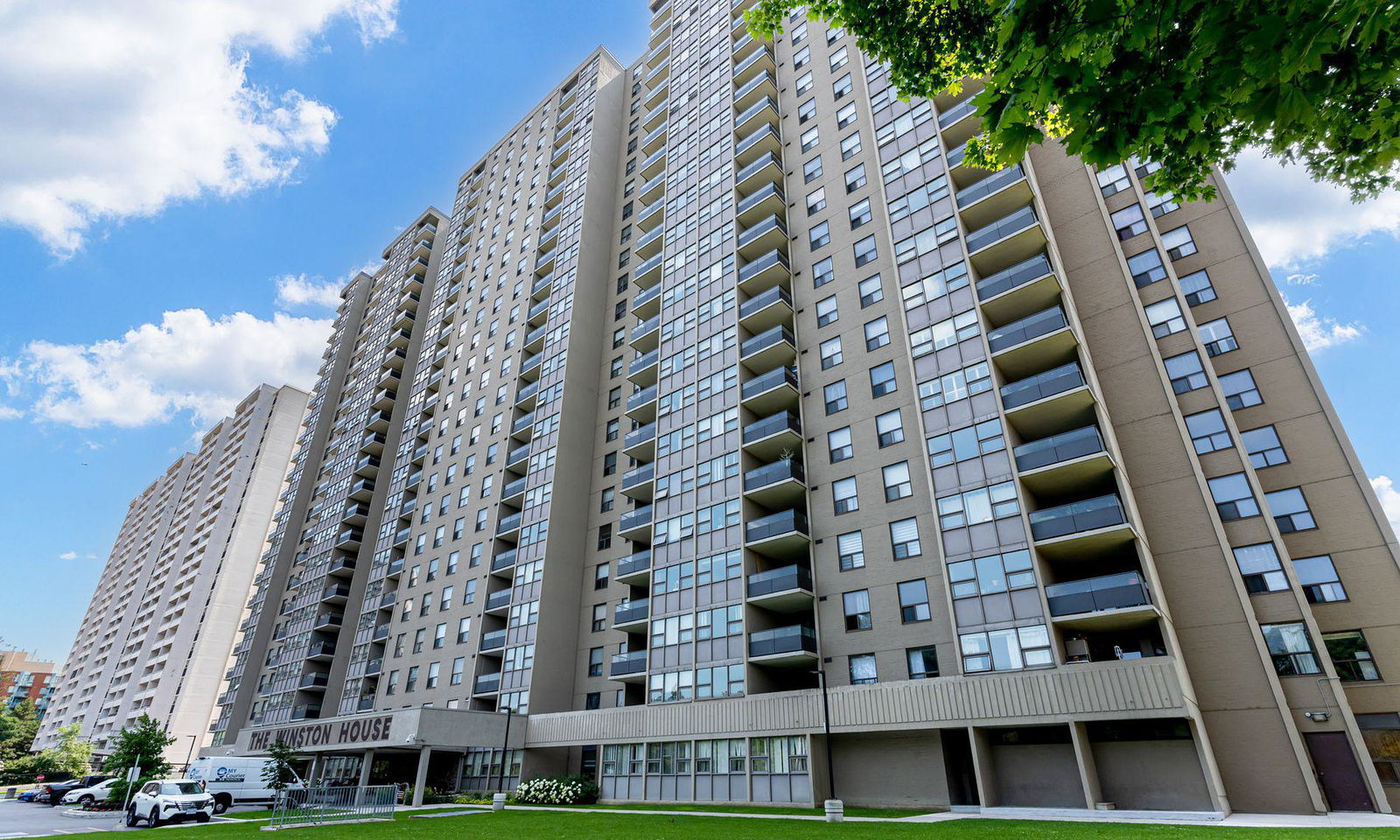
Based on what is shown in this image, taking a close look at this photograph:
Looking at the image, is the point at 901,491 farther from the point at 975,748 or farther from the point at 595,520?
the point at 595,520

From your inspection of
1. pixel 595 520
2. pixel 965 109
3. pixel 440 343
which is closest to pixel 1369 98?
pixel 965 109

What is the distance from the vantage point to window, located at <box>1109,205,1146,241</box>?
116ft

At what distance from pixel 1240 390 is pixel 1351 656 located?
1119 centimetres

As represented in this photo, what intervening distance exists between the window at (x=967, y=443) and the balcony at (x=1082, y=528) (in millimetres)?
3382

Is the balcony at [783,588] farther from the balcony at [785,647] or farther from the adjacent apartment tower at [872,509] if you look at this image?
the balcony at [785,647]

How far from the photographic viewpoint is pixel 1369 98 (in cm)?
729

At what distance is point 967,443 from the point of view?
3095cm

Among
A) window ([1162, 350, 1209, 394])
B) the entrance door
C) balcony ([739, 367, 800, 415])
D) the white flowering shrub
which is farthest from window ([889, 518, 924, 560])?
the white flowering shrub

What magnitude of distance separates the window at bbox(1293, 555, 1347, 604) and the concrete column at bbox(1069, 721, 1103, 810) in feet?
35.3

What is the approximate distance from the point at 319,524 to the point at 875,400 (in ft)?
209

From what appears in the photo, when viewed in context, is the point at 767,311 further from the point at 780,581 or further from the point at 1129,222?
the point at 1129,222

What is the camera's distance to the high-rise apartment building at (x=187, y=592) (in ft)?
288

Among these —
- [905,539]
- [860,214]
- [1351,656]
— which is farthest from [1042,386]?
[860,214]

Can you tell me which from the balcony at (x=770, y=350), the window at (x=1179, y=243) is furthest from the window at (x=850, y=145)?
the window at (x=1179, y=243)
